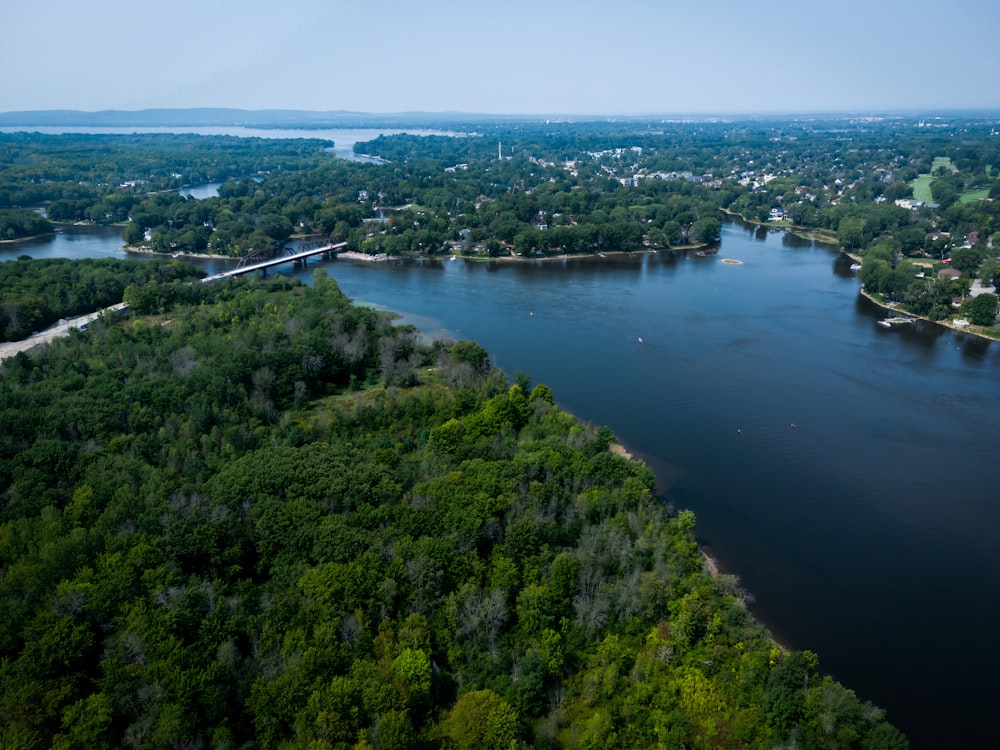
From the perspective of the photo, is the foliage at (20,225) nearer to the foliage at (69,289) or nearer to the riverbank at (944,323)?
the foliage at (69,289)

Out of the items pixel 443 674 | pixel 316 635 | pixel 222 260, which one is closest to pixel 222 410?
pixel 316 635

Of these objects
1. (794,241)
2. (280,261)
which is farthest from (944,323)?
(280,261)

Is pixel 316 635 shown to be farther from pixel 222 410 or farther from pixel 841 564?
pixel 841 564

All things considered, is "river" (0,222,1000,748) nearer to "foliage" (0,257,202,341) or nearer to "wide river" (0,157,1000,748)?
"wide river" (0,157,1000,748)

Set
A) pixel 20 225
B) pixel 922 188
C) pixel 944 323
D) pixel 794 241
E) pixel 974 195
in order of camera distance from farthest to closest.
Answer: pixel 922 188 < pixel 974 195 < pixel 794 241 < pixel 20 225 < pixel 944 323

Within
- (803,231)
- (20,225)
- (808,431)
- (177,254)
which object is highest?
(20,225)

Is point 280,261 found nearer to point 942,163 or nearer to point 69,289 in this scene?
point 69,289
